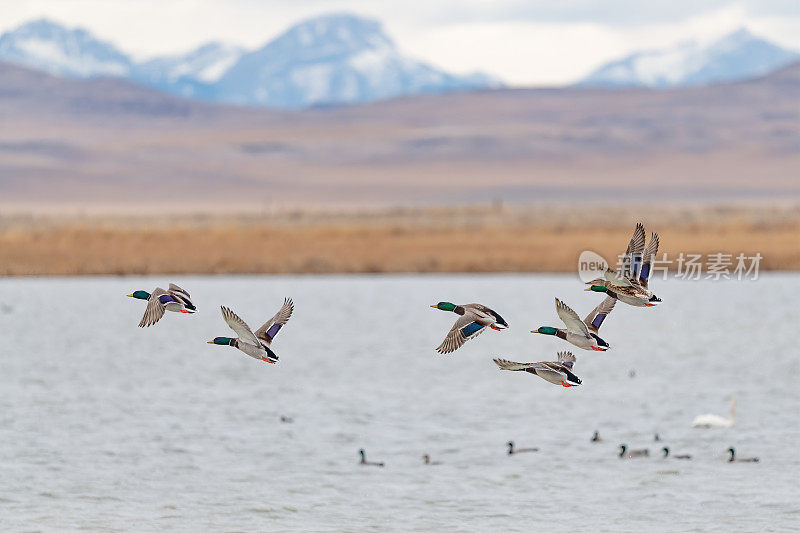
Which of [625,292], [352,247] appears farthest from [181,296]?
[352,247]

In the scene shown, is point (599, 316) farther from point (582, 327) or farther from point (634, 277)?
point (634, 277)

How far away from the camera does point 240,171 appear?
18412 centimetres

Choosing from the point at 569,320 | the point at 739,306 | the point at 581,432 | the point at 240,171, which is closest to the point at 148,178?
the point at 240,171

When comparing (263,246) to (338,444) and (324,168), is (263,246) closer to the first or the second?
(338,444)

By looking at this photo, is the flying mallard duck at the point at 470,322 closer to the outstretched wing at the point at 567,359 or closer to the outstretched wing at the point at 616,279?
the outstretched wing at the point at 567,359

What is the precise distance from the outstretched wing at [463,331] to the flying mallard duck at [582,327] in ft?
1.55

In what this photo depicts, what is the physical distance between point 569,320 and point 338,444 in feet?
57.1

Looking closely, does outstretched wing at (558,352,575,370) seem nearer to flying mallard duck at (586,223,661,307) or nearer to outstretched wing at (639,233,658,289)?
flying mallard duck at (586,223,661,307)

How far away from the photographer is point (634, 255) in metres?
7.98

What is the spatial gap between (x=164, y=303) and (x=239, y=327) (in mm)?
516

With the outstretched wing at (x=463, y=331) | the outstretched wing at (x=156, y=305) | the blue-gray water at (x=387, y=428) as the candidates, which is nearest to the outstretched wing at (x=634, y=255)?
the outstretched wing at (x=463, y=331)

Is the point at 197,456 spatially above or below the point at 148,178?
below

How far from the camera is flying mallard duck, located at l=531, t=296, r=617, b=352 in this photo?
25.2 feet

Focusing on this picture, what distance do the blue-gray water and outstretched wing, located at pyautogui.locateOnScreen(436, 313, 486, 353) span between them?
11387mm
